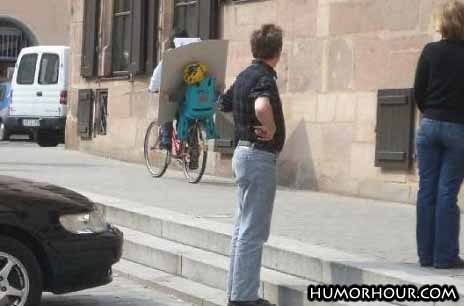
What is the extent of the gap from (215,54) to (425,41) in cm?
304

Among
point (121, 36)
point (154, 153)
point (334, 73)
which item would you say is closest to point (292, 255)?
point (334, 73)

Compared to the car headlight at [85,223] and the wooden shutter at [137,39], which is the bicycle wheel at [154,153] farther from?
the car headlight at [85,223]

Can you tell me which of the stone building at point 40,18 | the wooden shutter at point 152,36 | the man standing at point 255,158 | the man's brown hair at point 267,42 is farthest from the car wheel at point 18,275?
the stone building at point 40,18

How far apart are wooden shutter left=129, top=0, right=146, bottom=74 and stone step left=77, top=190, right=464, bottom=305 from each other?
546 centimetres

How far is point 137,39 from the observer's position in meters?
15.8

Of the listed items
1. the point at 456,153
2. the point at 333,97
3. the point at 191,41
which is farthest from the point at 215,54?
the point at 456,153

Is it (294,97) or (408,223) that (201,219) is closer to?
(408,223)

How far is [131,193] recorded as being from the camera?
11820mm

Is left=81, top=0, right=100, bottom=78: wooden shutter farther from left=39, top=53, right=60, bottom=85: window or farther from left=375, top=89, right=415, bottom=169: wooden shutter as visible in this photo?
left=375, top=89, right=415, bottom=169: wooden shutter

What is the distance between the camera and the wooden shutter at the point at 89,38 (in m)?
17.3

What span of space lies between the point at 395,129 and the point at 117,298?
4063 mm

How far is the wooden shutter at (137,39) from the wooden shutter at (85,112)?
5.53 feet

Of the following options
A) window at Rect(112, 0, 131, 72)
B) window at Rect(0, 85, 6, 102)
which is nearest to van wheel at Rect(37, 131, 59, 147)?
window at Rect(0, 85, 6, 102)

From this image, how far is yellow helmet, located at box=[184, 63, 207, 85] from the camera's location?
500 inches
